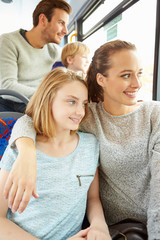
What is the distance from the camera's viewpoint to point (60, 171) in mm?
901

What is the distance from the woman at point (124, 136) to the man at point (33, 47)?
3.10 ft

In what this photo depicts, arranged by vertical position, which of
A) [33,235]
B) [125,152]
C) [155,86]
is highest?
[155,86]

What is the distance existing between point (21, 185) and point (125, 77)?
2.11 ft

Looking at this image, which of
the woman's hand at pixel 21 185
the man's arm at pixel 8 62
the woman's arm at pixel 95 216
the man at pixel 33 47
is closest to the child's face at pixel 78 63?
the man at pixel 33 47

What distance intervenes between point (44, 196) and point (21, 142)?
0.24 m

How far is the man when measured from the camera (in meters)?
1.78

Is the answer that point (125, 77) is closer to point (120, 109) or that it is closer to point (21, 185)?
point (120, 109)

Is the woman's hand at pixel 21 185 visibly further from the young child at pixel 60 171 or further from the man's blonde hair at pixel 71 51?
the man's blonde hair at pixel 71 51

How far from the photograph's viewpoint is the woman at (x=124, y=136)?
91cm

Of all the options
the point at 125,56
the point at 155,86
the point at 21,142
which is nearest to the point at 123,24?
the point at 155,86

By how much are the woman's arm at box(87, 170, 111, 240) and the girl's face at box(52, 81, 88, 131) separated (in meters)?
0.31

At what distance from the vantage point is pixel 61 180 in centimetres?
89

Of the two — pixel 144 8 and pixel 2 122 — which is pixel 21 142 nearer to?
pixel 2 122

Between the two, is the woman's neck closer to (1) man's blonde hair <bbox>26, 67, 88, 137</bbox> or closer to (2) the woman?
(2) the woman
